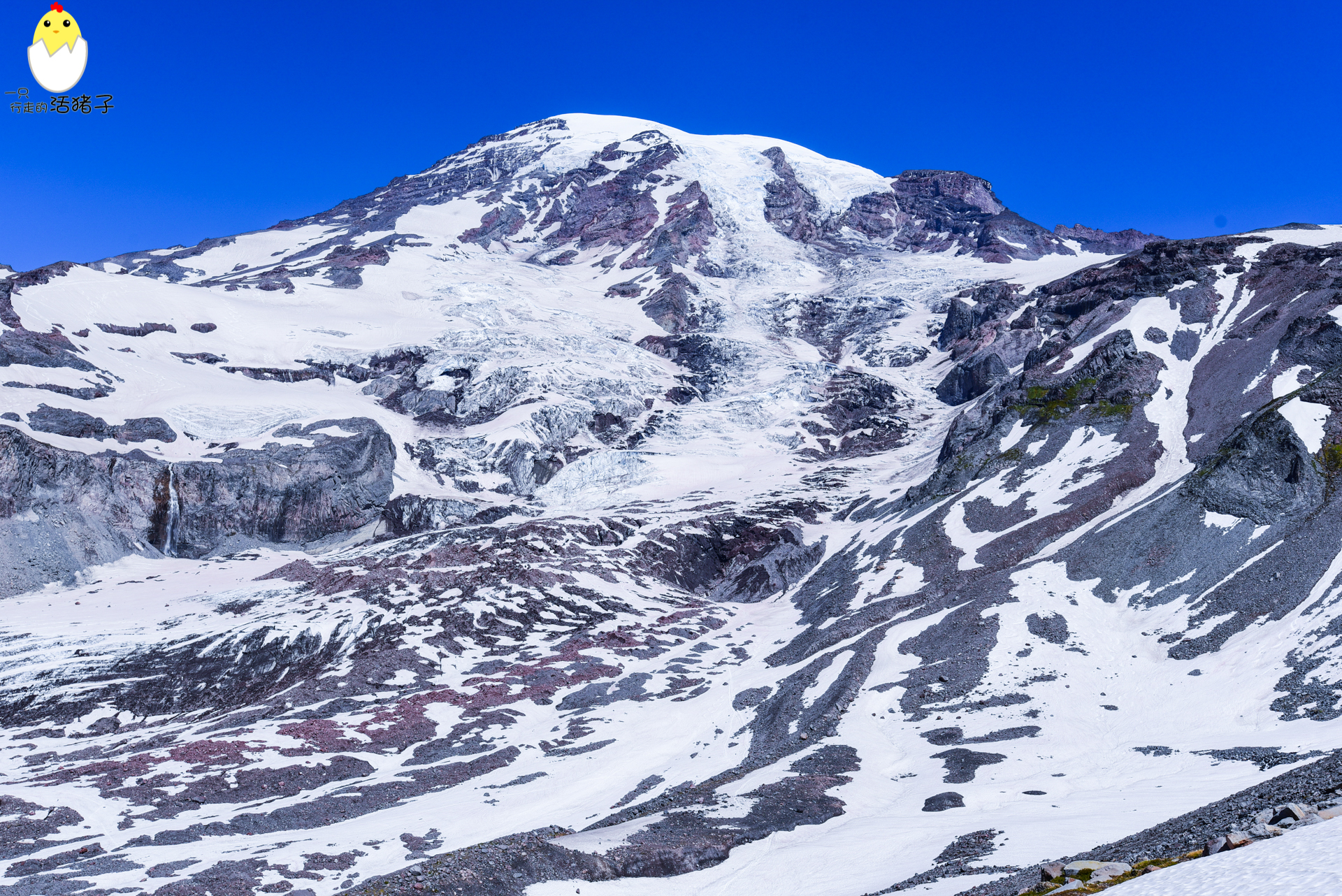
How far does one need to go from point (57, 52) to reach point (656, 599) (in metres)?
76.4

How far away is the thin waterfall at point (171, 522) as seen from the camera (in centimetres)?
11819

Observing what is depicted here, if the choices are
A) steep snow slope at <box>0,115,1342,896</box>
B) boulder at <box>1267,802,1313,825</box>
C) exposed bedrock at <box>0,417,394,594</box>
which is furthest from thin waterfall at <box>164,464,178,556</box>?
boulder at <box>1267,802,1313,825</box>

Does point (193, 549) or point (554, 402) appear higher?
point (554, 402)

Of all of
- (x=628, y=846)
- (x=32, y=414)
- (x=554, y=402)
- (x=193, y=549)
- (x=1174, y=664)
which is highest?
(x=32, y=414)

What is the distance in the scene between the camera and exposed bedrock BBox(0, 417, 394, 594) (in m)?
108

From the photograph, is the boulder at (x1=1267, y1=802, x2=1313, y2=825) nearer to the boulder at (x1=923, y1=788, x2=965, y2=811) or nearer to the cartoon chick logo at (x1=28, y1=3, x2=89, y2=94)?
the boulder at (x1=923, y1=788, x2=965, y2=811)

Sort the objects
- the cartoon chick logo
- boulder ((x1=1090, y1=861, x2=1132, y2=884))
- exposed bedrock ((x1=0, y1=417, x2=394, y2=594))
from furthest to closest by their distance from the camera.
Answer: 1. exposed bedrock ((x1=0, y1=417, x2=394, y2=594))
2. the cartoon chick logo
3. boulder ((x1=1090, y1=861, x2=1132, y2=884))

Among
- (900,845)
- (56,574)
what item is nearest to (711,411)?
(56,574)

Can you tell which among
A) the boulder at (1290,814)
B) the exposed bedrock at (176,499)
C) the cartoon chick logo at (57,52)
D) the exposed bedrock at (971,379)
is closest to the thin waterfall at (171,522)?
the exposed bedrock at (176,499)

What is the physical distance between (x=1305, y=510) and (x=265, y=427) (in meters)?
137

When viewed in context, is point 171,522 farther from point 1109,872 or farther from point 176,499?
point 1109,872

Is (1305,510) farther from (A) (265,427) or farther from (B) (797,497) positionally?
(A) (265,427)

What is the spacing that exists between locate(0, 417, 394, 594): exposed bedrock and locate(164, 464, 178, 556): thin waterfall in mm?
119

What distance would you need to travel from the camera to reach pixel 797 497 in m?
123
